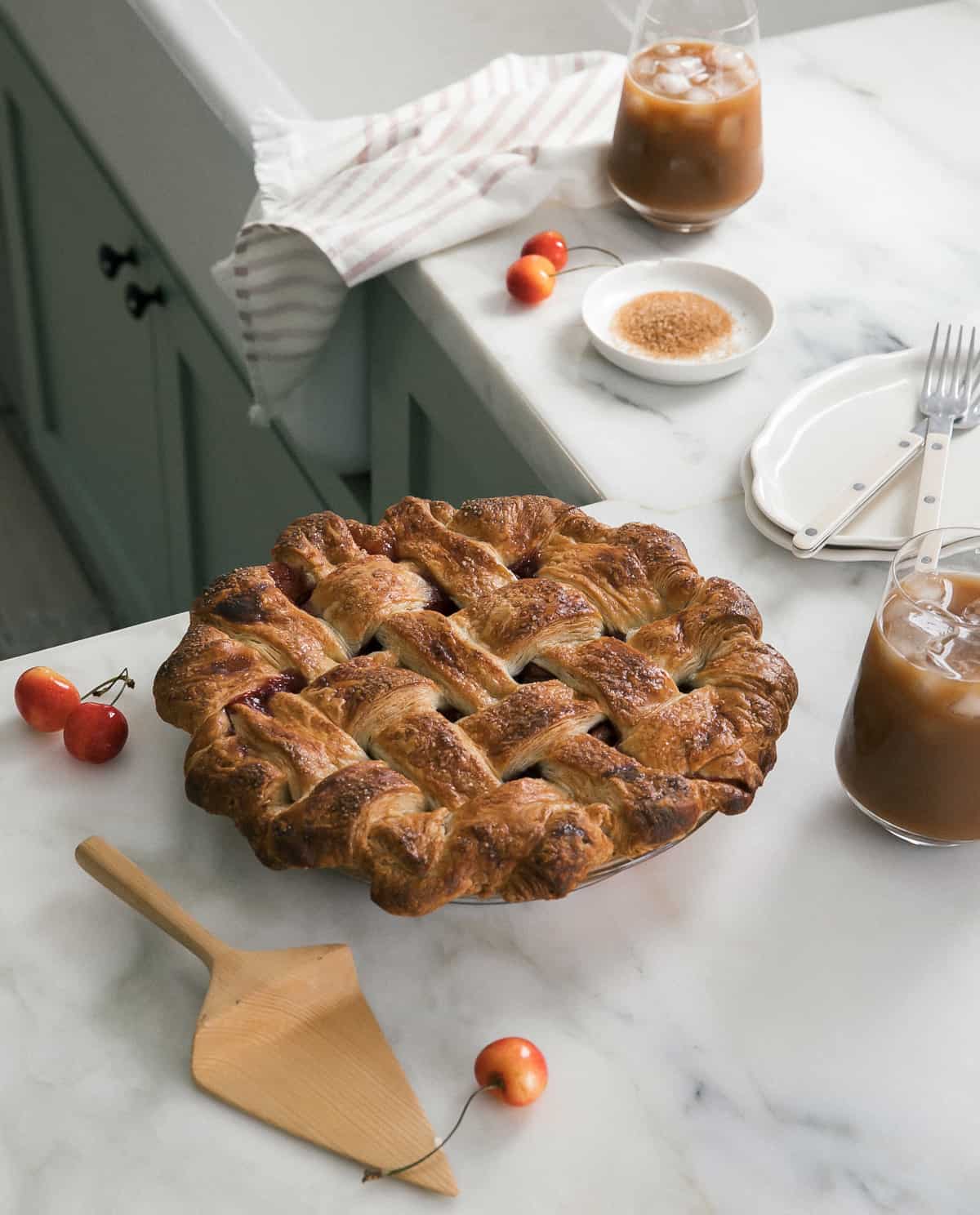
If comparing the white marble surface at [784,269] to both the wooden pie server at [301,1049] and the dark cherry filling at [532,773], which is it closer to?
the dark cherry filling at [532,773]

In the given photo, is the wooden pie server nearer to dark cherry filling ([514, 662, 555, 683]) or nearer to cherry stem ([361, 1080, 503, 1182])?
cherry stem ([361, 1080, 503, 1182])

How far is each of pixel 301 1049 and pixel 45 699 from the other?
0.29 m

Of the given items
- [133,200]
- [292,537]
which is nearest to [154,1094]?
[292,537]

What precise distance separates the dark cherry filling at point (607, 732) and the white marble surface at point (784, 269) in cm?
31

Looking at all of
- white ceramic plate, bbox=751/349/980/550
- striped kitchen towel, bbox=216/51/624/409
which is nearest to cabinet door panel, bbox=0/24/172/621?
striped kitchen towel, bbox=216/51/624/409

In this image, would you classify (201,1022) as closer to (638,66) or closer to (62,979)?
(62,979)

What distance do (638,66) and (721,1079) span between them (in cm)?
92

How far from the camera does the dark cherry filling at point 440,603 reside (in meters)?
0.87

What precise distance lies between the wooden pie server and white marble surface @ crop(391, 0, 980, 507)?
0.48 metres

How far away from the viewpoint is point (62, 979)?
73 centimetres

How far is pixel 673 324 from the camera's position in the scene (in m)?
1.20

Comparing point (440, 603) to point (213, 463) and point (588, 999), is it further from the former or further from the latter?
point (213, 463)

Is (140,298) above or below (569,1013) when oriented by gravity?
below

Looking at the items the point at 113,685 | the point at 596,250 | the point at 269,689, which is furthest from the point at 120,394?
the point at 269,689
